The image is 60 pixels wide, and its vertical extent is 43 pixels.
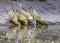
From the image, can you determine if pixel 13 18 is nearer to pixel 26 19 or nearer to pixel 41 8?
pixel 26 19

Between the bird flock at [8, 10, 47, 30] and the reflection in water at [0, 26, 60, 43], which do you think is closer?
the reflection in water at [0, 26, 60, 43]

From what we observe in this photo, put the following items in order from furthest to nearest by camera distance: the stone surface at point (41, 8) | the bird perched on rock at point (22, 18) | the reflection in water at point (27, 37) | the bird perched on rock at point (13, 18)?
1. the stone surface at point (41, 8)
2. the bird perched on rock at point (22, 18)
3. the bird perched on rock at point (13, 18)
4. the reflection in water at point (27, 37)

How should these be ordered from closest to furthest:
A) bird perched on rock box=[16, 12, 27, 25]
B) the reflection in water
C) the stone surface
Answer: the reflection in water
bird perched on rock box=[16, 12, 27, 25]
the stone surface

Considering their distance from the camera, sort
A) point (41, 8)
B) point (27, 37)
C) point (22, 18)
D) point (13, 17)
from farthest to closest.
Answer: point (41, 8) → point (13, 17) → point (22, 18) → point (27, 37)

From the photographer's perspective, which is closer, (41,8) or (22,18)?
(22,18)

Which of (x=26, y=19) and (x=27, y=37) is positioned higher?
(x=27, y=37)

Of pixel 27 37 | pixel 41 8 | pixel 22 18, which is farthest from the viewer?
pixel 41 8

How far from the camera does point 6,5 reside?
49.9 feet

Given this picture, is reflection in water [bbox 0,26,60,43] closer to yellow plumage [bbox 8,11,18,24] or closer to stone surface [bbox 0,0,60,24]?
yellow plumage [bbox 8,11,18,24]

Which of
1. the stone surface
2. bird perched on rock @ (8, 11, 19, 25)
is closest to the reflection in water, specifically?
bird perched on rock @ (8, 11, 19, 25)

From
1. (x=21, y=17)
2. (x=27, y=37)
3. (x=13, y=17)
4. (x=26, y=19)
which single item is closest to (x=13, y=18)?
(x=13, y=17)

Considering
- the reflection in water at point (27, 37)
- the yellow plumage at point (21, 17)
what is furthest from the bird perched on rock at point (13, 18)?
the reflection in water at point (27, 37)

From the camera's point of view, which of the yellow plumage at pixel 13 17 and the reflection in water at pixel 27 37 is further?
the yellow plumage at pixel 13 17

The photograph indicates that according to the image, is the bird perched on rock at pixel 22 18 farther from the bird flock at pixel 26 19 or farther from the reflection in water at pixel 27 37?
the reflection in water at pixel 27 37
